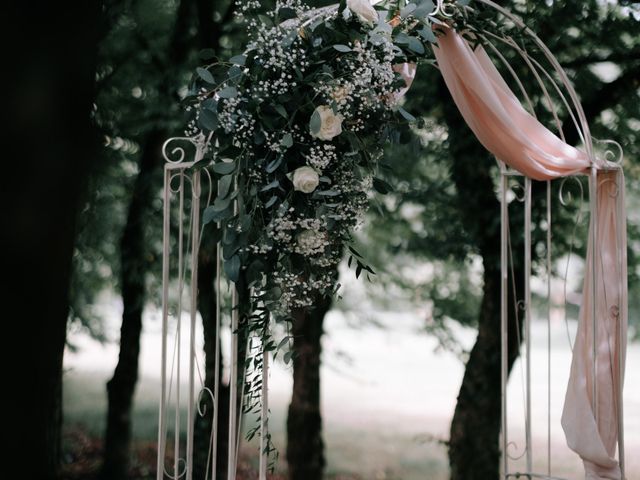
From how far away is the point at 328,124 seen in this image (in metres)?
3.24

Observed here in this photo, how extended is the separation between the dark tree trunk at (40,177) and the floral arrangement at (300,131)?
244 cm

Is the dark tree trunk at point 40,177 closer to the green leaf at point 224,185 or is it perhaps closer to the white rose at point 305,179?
the white rose at point 305,179

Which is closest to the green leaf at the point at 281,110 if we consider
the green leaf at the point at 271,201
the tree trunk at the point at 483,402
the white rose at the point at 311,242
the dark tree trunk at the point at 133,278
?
the green leaf at the point at 271,201

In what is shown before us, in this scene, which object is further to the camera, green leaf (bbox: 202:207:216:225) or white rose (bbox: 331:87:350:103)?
green leaf (bbox: 202:207:216:225)

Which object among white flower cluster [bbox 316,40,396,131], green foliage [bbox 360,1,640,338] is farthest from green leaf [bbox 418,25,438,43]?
green foliage [bbox 360,1,640,338]

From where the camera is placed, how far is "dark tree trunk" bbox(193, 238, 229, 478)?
630cm

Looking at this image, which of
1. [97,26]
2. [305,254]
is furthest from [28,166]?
[305,254]

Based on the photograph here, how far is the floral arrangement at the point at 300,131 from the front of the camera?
10.8ft

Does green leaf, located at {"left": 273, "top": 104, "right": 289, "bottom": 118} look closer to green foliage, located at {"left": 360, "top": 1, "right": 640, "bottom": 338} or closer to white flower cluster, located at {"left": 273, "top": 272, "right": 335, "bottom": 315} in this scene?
white flower cluster, located at {"left": 273, "top": 272, "right": 335, "bottom": 315}

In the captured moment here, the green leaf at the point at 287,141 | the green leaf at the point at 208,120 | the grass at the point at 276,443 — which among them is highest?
the green leaf at the point at 208,120

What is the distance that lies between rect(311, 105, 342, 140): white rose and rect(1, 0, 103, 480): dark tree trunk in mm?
2442

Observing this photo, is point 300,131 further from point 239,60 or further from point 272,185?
point 239,60

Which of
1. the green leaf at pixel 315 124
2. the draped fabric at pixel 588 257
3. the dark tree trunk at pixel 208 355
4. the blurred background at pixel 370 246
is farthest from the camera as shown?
the dark tree trunk at pixel 208 355

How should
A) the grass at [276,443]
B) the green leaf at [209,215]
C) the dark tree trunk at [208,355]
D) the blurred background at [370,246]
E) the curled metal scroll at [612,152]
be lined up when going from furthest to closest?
1. the grass at [276,443]
2. the dark tree trunk at [208,355]
3. the blurred background at [370,246]
4. the curled metal scroll at [612,152]
5. the green leaf at [209,215]
